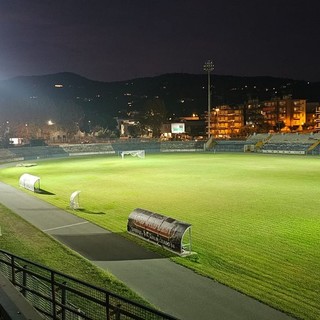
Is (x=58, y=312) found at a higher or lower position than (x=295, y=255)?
higher

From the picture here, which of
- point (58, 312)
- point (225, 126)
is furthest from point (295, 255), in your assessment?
point (225, 126)

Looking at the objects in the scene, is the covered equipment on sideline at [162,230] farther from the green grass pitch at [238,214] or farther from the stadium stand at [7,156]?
the stadium stand at [7,156]

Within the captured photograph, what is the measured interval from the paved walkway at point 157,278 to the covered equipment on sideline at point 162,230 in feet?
2.37

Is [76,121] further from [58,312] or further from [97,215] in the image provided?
[58,312]

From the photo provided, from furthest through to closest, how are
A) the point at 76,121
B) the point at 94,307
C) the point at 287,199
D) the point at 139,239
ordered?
the point at 76,121, the point at 287,199, the point at 139,239, the point at 94,307

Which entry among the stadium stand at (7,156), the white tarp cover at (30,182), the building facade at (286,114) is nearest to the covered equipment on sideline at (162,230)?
the white tarp cover at (30,182)

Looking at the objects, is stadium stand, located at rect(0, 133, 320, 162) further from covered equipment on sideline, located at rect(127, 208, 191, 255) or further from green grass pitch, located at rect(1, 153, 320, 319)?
covered equipment on sideline, located at rect(127, 208, 191, 255)

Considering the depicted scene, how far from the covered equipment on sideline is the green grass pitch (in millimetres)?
569

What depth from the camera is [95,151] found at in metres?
84.3

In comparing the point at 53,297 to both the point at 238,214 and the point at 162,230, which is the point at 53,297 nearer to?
the point at 162,230

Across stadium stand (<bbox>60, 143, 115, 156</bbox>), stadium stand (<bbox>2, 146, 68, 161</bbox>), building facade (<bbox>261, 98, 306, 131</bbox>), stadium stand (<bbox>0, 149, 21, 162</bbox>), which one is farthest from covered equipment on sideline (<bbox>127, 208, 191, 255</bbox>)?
building facade (<bbox>261, 98, 306, 131</bbox>)

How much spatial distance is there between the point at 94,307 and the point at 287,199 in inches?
753

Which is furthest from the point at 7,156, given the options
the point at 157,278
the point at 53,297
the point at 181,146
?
the point at 53,297

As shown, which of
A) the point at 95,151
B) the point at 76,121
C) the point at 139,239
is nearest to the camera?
the point at 139,239
